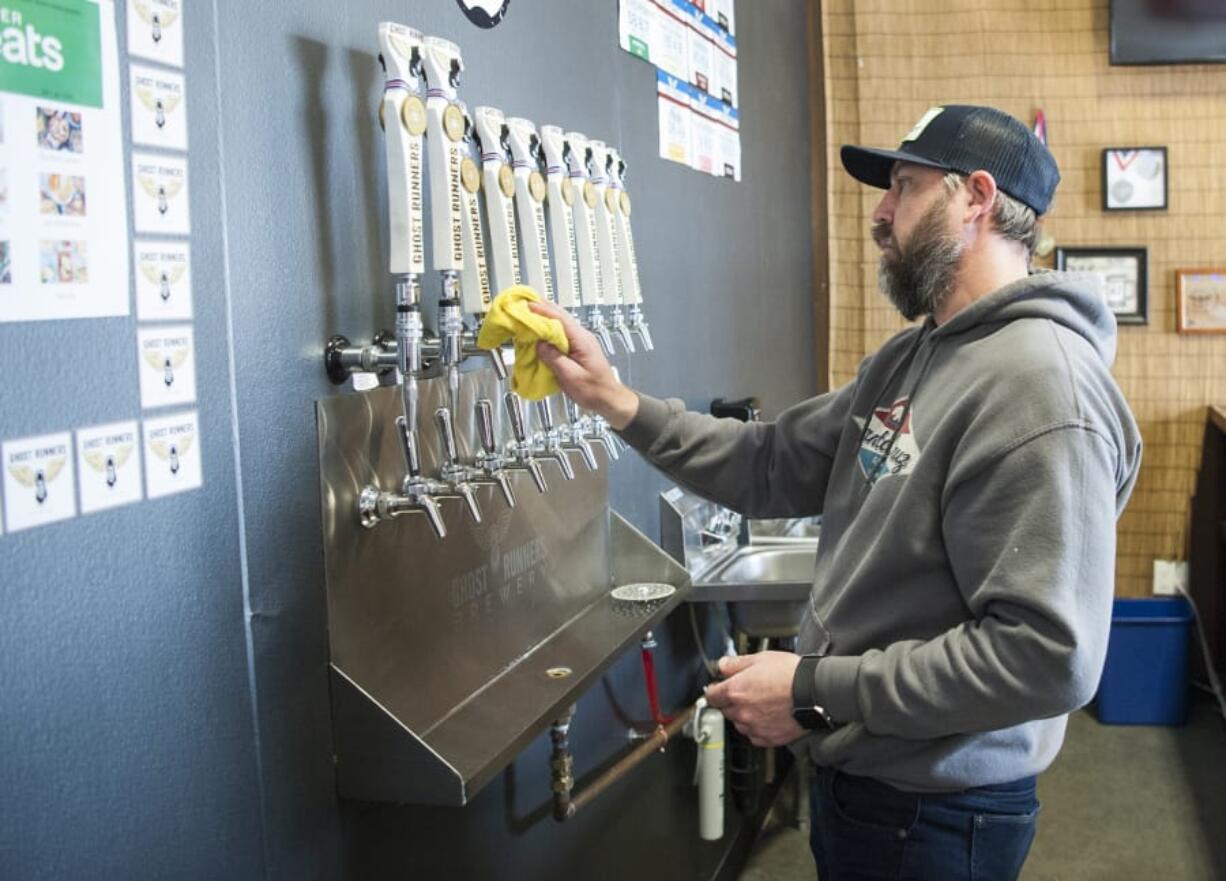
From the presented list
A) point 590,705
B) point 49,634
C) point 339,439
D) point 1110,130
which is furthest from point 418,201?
point 1110,130

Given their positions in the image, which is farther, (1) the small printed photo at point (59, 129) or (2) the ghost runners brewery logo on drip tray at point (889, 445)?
(2) the ghost runners brewery logo on drip tray at point (889, 445)

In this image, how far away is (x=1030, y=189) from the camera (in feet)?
5.31

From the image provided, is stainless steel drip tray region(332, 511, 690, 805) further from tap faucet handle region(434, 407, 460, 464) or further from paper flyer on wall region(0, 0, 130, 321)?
paper flyer on wall region(0, 0, 130, 321)

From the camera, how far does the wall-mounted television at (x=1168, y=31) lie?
4137 mm

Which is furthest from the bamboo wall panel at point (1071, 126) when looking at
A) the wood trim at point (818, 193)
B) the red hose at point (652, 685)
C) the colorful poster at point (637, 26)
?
the red hose at point (652, 685)

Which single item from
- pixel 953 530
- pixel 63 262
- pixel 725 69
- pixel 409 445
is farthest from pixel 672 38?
pixel 63 262

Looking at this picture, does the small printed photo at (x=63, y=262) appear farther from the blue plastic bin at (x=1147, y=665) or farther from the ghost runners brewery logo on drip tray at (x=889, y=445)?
the blue plastic bin at (x=1147, y=665)

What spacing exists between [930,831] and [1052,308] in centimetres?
66

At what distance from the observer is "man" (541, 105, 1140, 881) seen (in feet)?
4.34

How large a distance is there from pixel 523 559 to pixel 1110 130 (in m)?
3.30

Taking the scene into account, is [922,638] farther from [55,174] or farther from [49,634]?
[55,174]

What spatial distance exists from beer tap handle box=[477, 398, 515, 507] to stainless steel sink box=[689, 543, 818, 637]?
2.88ft

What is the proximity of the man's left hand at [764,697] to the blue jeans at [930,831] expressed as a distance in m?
0.14

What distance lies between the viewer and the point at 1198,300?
4.29m
